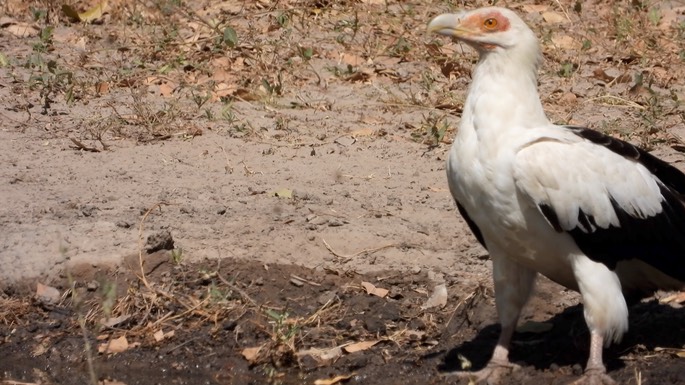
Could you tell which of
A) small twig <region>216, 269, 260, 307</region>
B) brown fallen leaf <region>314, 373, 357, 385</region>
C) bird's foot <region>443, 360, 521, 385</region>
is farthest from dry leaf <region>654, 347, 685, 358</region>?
small twig <region>216, 269, 260, 307</region>

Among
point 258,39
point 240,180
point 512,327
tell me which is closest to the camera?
point 512,327

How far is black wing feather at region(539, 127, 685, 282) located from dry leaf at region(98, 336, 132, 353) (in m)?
2.25

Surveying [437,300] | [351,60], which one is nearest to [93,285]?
[437,300]

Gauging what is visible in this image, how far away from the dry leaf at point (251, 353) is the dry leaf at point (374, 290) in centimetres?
75

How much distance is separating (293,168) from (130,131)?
4.06ft

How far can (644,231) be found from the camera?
5418 millimetres

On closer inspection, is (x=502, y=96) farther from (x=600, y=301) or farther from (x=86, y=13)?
(x=86, y=13)

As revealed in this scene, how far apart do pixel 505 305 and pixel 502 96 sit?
3.25ft

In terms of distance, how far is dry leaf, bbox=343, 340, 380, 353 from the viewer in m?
6.09

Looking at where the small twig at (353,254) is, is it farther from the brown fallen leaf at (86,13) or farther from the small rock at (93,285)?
the brown fallen leaf at (86,13)

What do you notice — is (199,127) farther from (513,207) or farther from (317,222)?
(513,207)

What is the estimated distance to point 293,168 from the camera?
7.88 m

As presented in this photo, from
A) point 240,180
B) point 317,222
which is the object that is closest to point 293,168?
point 240,180

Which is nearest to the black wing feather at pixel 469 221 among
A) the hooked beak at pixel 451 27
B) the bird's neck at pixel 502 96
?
the bird's neck at pixel 502 96
